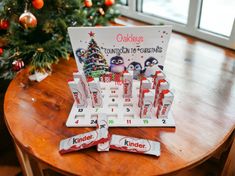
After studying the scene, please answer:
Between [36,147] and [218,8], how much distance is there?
1403 millimetres

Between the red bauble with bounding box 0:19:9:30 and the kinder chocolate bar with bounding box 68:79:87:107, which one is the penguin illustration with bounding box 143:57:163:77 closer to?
the kinder chocolate bar with bounding box 68:79:87:107

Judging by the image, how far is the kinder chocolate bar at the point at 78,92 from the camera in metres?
0.92

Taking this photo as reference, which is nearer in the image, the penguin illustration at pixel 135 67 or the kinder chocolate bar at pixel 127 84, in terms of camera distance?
the kinder chocolate bar at pixel 127 84

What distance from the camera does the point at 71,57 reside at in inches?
53.6

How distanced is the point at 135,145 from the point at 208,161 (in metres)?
0.88

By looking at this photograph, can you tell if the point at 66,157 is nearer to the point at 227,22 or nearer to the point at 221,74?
the point at 221,74

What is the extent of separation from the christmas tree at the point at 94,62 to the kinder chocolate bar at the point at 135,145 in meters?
0.34

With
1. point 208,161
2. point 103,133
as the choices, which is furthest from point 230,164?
point 103,133

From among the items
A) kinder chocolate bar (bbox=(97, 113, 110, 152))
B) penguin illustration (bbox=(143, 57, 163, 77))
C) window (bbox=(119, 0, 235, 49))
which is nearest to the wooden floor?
window (bbox=(119, 0, 235, 49))

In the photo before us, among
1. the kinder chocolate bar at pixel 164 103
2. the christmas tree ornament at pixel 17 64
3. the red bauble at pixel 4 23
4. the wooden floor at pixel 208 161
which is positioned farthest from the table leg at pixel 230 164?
the red bauble at pixel 4 23

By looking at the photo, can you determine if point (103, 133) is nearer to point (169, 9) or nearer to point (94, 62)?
point (94, 62)

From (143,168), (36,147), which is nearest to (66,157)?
(36,147)

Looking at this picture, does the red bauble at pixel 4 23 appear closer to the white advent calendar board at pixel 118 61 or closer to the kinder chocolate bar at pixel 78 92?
the white advent calendar board at pixel 118 61

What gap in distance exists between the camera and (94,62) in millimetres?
1053
